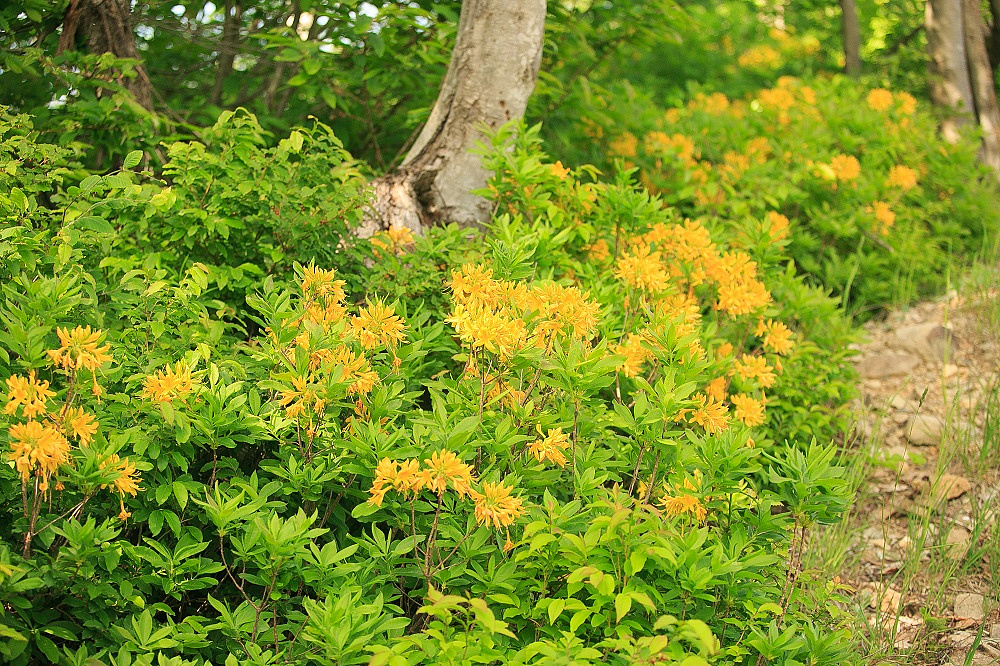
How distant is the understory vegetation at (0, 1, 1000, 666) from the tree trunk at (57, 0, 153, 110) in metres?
0.71

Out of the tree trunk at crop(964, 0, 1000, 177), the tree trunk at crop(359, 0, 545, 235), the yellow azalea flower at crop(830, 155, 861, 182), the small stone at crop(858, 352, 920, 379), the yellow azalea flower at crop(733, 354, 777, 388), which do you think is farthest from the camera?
the tree trunk at crop(964, 0, 1000, 177)

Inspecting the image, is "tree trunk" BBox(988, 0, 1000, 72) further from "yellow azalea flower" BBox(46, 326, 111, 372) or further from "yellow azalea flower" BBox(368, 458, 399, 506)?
"yellow azalea flower" BBox(46, 326, 111, 372)

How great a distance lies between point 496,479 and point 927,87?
268 inches

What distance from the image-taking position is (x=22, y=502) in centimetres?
219

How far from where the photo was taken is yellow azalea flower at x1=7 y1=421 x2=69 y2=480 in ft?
6.16

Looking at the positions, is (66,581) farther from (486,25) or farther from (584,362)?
(486,25)

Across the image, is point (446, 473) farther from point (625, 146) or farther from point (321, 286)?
point (625, 146)

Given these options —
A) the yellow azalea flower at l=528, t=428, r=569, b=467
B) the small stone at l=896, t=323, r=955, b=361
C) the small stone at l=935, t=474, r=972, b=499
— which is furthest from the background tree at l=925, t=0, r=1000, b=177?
the yellow azalea flower at l=528, t=428, r=569, b=467

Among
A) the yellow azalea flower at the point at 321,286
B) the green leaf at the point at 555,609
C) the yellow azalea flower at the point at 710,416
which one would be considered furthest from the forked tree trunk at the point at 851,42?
the green leaf at the point at 555,609

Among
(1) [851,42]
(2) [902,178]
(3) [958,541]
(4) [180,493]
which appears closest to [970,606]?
(3) [958,541]

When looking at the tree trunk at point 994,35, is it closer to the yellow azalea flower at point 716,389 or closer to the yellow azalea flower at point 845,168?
the yellow azalea flower at point 845,168

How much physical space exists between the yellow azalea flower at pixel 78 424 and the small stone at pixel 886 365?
154 inches

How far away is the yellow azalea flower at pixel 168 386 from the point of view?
2207 millimetres

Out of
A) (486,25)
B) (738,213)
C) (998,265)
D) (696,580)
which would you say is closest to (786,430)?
(738,213)
